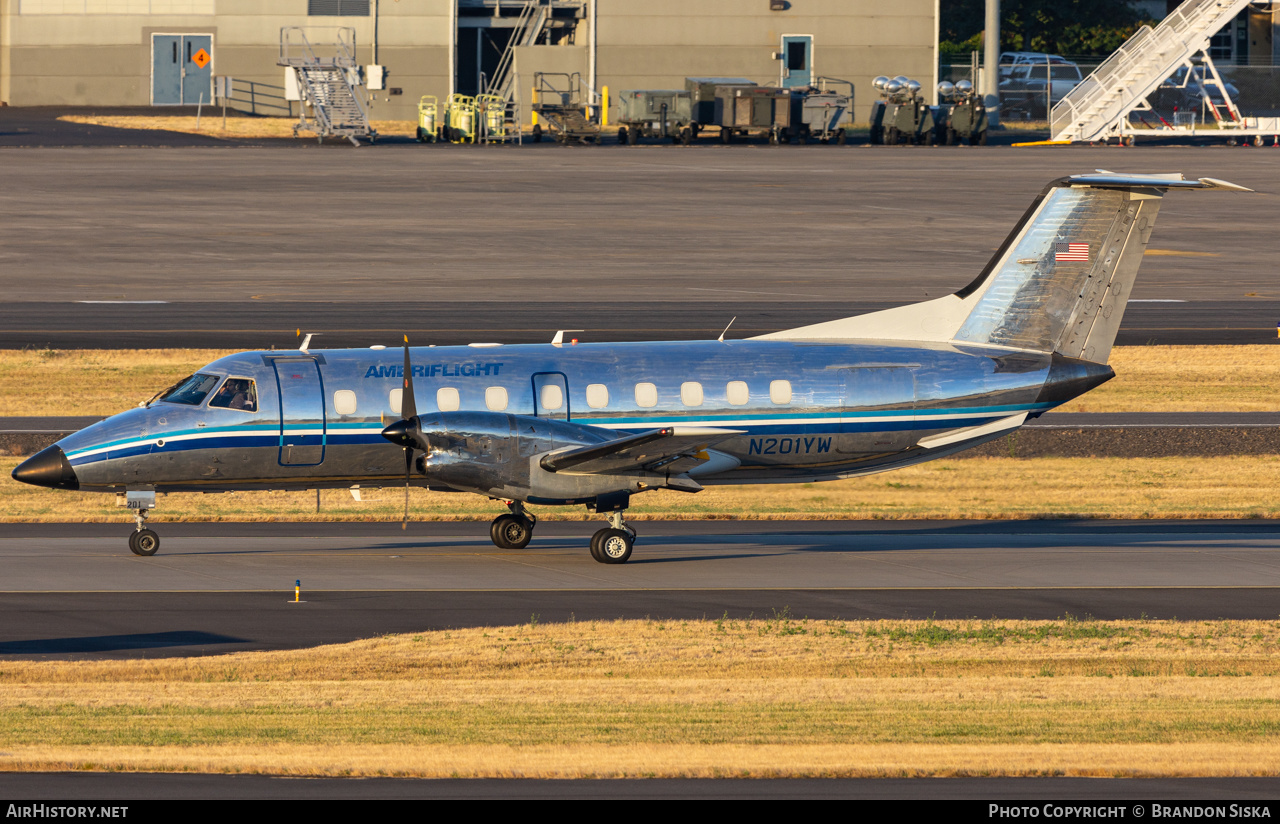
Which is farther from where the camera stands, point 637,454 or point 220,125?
point 220,125

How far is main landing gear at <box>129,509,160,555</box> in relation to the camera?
2617 centimetres

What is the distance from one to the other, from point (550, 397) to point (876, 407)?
556cm

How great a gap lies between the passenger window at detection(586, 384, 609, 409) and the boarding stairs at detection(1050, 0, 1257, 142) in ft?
219

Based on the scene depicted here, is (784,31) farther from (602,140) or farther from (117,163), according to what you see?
(117,163)

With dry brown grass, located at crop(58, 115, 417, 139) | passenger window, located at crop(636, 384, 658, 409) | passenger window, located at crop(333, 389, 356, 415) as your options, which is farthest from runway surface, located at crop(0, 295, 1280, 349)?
dry brown grass, located at crop(58, 115, 417, 139)

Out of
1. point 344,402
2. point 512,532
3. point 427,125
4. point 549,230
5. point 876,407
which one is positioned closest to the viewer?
point 344,402

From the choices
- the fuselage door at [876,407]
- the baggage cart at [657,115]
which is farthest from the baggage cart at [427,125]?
the fuselage door at [876,407]

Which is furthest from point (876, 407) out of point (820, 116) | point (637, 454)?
point (820, 116)

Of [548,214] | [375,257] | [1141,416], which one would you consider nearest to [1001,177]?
[548,214]

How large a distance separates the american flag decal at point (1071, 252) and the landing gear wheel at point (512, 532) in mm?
10521

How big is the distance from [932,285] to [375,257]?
20.5m

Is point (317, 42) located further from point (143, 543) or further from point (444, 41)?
point (143, 543)

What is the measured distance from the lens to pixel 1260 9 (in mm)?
109875

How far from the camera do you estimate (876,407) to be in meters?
26.9
